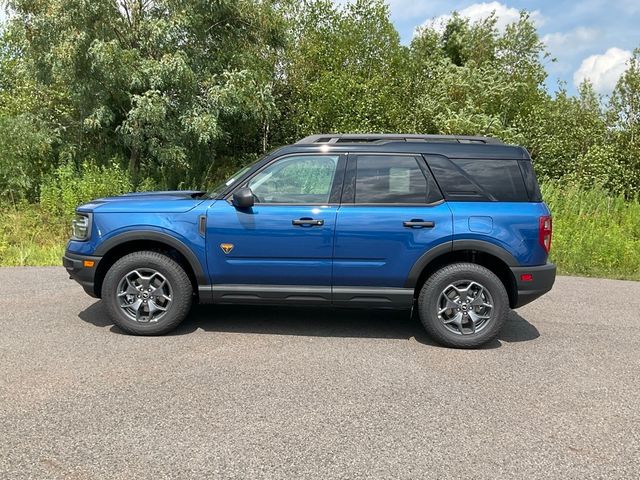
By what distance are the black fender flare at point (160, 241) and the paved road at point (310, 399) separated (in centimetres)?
62

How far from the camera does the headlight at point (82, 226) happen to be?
4680 millimetres

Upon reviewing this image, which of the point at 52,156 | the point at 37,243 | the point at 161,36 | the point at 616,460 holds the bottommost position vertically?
the point at 616,460

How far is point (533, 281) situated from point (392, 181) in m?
1.52

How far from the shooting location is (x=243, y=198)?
4395mm

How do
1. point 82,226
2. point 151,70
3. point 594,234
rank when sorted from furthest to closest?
point 151,70 → point 594,234 → point 82,226

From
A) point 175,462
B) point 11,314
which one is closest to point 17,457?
point 175,462

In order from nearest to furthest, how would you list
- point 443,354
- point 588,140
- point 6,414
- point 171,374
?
point 6,414 < point 171,374 < point 443,354 < point 588,140

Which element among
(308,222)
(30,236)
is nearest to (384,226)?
(308,222)

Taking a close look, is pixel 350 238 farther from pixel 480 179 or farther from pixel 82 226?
pixel 82 226

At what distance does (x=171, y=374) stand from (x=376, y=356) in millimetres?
1657

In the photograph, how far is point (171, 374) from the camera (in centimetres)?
377

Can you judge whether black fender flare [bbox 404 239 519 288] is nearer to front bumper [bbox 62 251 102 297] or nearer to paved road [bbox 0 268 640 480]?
paved road [bbox 0 268 640 480]

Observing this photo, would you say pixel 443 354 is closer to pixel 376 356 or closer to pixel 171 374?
pixel 376 356

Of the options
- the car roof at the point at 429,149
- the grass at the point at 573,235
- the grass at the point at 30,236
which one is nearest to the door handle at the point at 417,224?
the car roof at the point at 429,149
